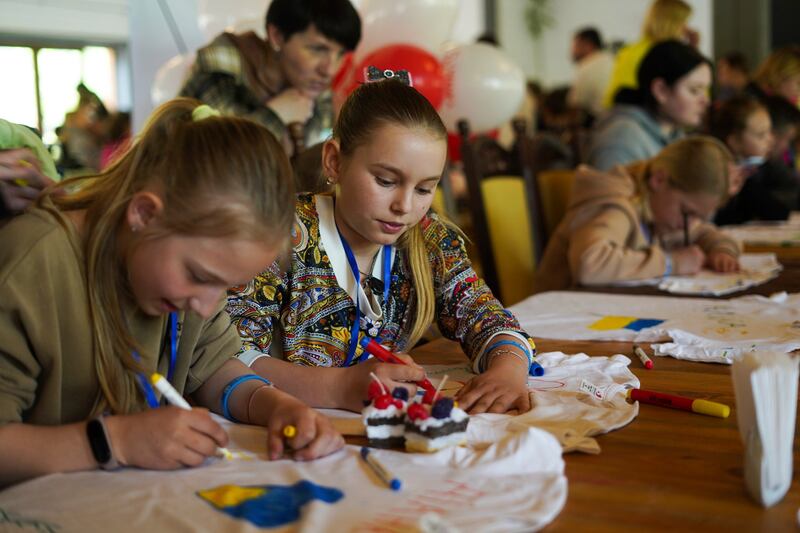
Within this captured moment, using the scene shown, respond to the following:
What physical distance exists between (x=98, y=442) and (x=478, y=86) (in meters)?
2.69

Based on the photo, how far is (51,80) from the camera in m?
4.57

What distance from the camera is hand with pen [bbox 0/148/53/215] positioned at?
108 cm

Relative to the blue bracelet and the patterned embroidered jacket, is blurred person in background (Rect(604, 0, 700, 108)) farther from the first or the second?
the blue bracelet

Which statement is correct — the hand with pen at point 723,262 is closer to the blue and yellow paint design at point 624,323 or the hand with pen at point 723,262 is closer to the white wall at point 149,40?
the blue and yellow paint design at point 624,323

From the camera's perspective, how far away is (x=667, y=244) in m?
2.61

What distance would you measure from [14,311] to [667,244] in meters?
2.08

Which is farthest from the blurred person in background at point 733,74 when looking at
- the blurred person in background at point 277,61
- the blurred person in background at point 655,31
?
the blurred person in background at point 277,61

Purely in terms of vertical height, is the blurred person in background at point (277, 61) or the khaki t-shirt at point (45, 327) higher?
the blurred person in background at point (277, 61)

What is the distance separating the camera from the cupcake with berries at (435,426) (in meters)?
0.92

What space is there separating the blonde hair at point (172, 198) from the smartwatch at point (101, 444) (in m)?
0.08

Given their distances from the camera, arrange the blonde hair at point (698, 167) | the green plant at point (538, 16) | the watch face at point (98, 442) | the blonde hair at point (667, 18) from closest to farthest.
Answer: the watch face at point (98, 442) < the blonde hair at point (698, 167) < the blonde hair at point (667, 18) < the green plant at point (538, 16)

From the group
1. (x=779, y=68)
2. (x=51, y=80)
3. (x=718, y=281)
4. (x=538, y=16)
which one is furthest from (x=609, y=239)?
(x=538, y=16)

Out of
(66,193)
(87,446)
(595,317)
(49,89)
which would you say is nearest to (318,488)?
(87,446)

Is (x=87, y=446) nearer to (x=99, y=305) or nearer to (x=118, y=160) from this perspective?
(x=99, y=305)
